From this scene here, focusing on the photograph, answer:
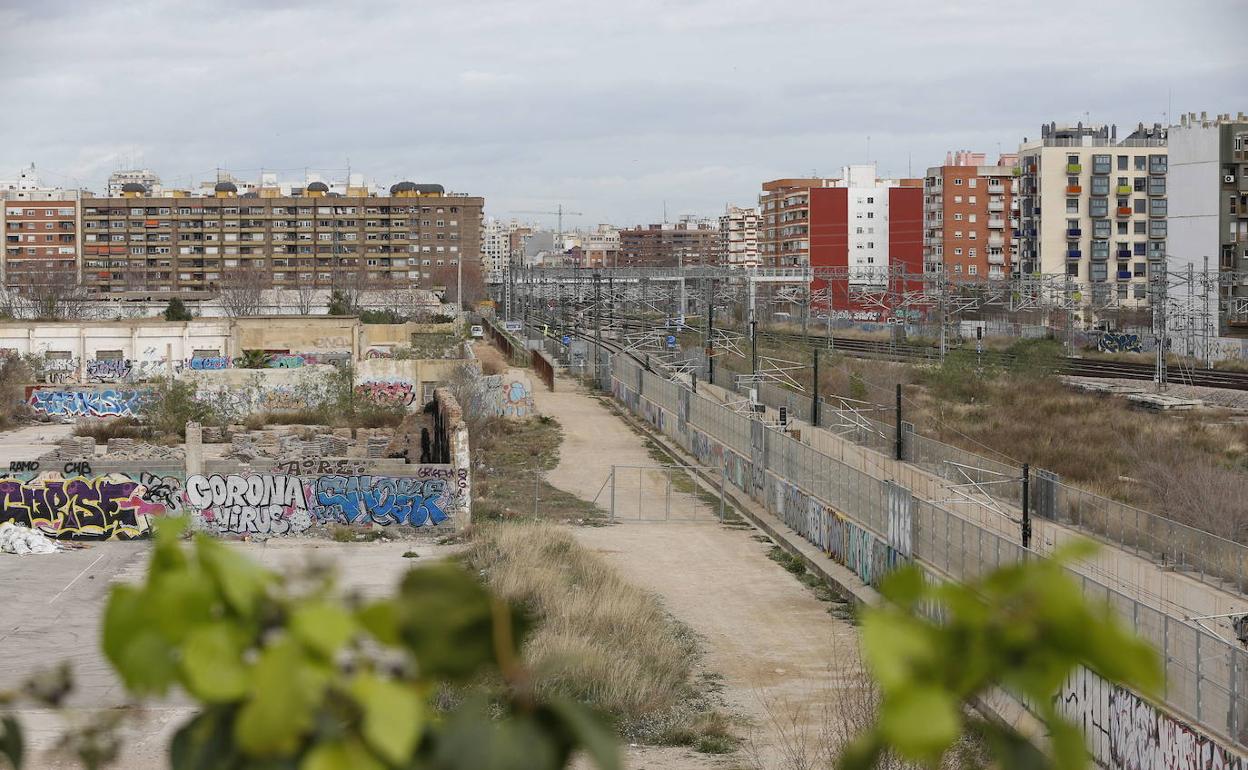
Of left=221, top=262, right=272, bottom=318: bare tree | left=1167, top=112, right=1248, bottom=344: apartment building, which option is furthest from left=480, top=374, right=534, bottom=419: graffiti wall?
left=1167, top=112, right=1248, bottom=344: apartment building

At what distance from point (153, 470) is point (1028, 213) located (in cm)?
7768

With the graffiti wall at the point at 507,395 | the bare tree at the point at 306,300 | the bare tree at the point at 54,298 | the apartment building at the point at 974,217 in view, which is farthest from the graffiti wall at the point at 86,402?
the apartment building at the point at 974,217

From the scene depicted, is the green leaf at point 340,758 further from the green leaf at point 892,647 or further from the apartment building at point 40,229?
the apartment building at point 40,229

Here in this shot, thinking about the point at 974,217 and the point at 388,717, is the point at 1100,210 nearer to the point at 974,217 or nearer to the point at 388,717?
the point at 974,217

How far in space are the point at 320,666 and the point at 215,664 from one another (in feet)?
0.43

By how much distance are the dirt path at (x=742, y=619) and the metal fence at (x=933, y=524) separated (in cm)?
173

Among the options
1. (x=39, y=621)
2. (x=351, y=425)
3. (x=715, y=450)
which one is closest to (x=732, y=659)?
(x=39, y=621)

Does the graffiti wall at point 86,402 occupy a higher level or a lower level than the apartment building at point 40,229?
lower

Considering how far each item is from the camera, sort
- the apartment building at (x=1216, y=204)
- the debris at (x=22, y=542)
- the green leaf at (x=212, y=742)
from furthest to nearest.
Answer: the apartment building at (x=1216, y=204), the debris at (x=22, y=542), the green leaf at (x=212, y=742)

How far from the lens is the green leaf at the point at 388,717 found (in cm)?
156

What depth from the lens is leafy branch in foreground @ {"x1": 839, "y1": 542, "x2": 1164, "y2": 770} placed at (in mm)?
1491

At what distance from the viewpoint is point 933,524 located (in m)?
19.7

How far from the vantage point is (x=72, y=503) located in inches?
1046

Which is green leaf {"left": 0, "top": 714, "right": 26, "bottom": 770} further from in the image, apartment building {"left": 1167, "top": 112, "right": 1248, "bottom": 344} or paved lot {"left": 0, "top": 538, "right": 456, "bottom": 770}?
apartment building {"left": 1167, "top": 112, "right": 1248, "bottom": 344}
